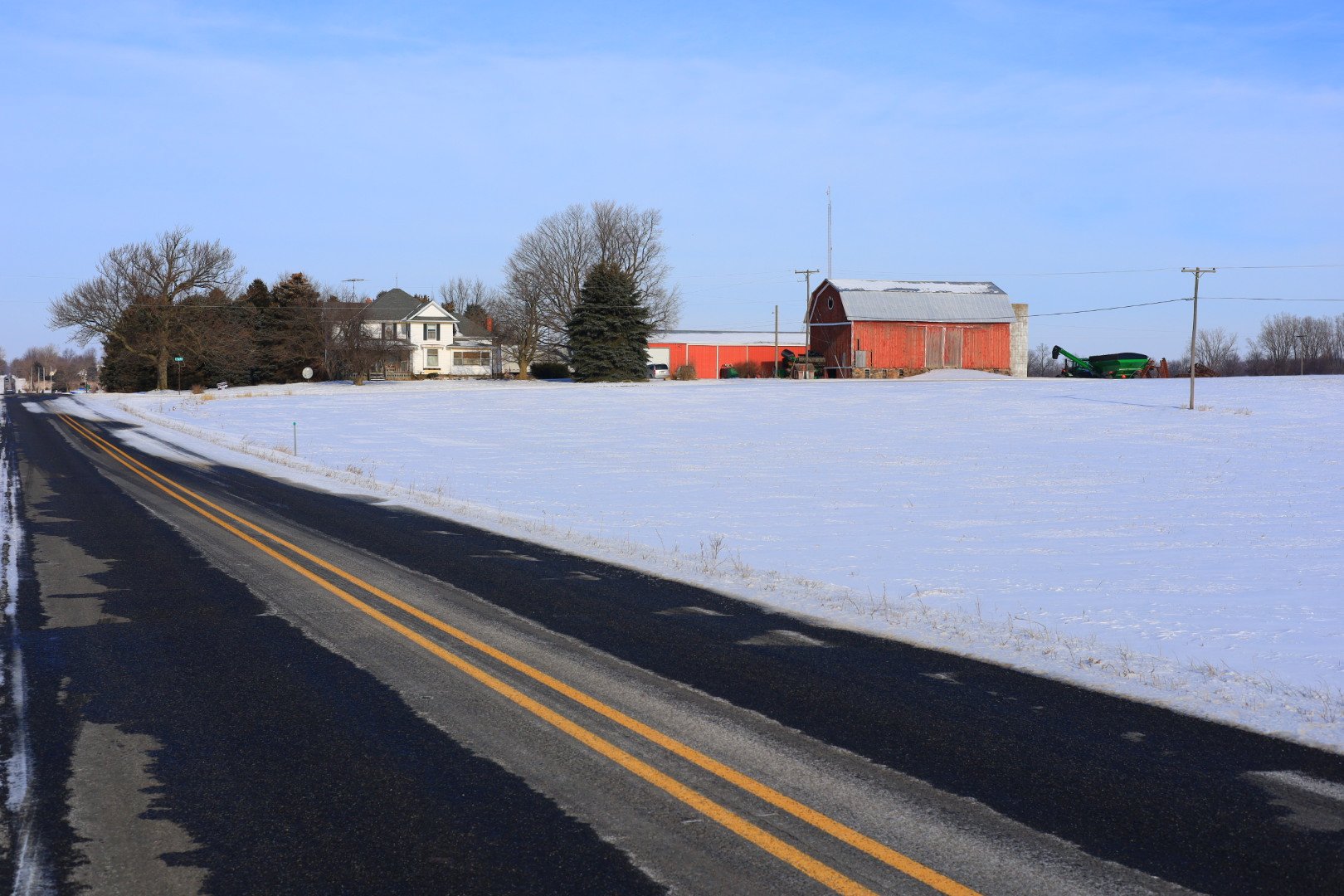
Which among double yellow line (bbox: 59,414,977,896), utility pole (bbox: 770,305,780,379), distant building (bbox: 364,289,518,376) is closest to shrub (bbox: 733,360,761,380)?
utility pole (bbox: 770,305,780,379)

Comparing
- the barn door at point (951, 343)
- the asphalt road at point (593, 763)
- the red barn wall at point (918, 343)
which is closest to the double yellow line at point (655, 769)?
the asphalt road at point (593, 763)

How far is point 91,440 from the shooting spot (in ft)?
119

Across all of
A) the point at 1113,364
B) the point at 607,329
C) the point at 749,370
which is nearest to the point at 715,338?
the point at 749,370

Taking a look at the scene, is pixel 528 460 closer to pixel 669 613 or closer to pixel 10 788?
pixel 669 613


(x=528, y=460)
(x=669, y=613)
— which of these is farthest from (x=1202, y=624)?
(x=528, y=460)

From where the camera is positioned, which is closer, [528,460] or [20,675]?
[20,675]

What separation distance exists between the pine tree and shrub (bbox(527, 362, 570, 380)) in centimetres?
1371

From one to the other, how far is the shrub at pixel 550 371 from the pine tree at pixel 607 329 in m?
13.7

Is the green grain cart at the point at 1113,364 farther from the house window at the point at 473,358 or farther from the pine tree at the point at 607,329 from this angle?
the house window at the point at 473,358

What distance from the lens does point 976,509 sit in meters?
18.2

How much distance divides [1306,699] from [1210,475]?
1710 cm

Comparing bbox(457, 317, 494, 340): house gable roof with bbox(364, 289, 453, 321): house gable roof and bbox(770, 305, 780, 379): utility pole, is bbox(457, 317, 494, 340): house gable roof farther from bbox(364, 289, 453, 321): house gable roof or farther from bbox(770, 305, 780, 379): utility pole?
bbox(770, 305, 780, 379): utility pole

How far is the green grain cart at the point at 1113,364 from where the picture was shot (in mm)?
64812

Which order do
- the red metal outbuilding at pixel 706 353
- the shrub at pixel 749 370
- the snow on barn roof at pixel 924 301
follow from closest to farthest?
the snow on barn roof at pixel 924 301, the shrub at pixel 749 370, the red metal outbuilding at pixel 706 353
